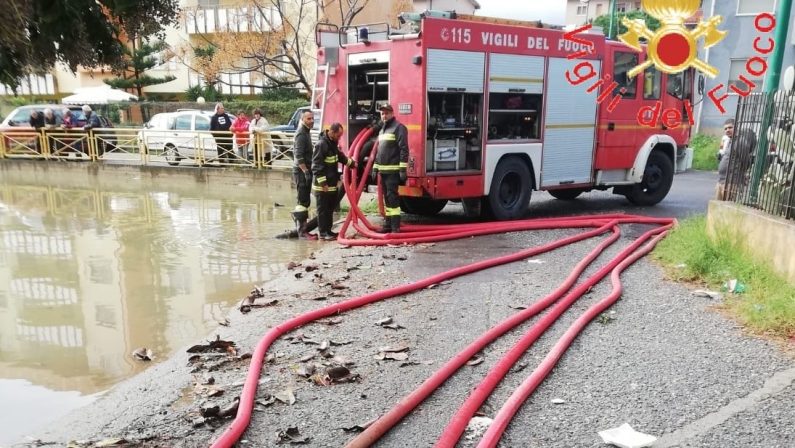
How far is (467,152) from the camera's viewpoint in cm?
849

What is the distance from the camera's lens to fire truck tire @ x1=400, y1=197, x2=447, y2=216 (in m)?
9.88

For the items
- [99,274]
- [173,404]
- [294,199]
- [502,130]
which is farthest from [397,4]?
[173,404]

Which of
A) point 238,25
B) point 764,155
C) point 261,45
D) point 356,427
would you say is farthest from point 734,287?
point 238,25

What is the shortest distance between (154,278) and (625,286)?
199 inches

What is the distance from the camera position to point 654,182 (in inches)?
427

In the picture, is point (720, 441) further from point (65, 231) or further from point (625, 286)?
point (65, 231)

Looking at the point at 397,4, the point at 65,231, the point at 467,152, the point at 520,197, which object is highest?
the point at 397,4

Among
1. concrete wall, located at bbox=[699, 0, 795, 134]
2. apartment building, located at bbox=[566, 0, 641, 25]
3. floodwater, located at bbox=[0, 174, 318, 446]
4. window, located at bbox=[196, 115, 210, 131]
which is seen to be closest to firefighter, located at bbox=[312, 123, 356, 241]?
floodwater, located at bbox=[0, 174, 318, 446]

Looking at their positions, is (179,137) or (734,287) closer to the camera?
(734,287)

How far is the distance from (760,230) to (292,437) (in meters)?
4.64

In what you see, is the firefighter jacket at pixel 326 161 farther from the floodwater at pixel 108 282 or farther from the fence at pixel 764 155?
the fence at pixel 764 155

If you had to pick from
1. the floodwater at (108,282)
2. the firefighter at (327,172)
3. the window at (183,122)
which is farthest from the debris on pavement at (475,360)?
the window at (183,122)

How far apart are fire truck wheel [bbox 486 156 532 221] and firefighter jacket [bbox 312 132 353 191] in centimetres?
212

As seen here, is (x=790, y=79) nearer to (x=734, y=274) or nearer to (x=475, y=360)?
(x=734, y=274)
